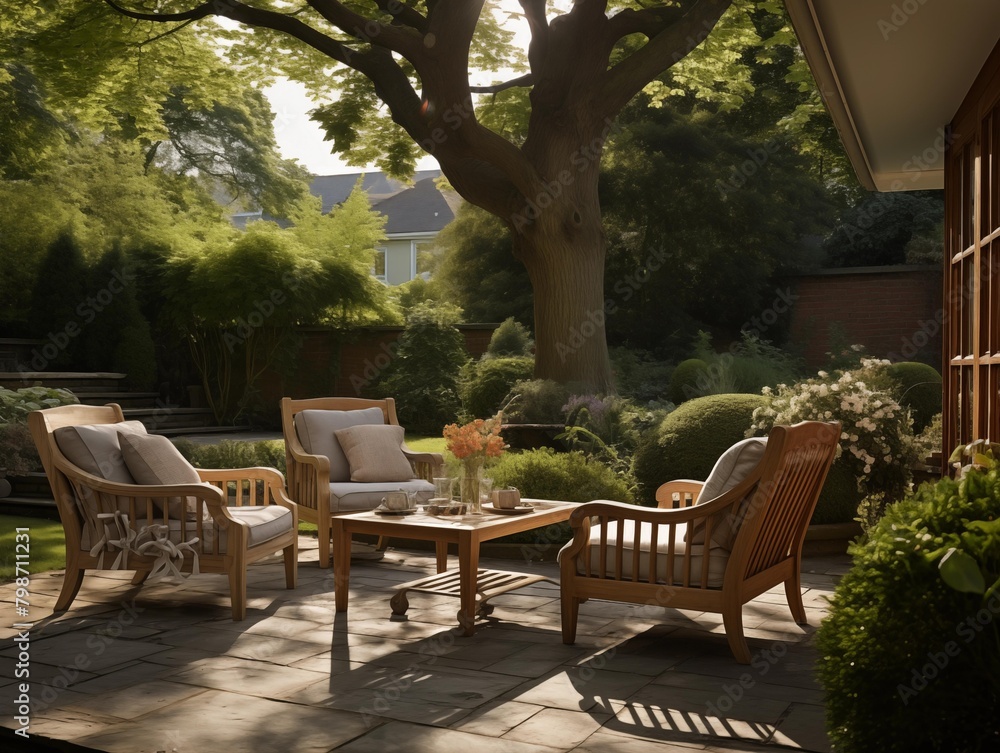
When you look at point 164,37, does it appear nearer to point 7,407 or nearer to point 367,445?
point 7,407

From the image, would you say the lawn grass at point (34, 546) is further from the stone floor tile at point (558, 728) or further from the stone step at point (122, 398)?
the stone step at point (122, 398)

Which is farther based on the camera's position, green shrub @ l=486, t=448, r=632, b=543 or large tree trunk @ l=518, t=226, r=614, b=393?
large tree trunk @ l=518, t=226, r=614, b=393

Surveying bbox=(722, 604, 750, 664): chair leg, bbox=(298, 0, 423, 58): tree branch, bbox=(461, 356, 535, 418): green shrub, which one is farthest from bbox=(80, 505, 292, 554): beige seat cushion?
bbox=(461, 356, 535, 418): green shrub

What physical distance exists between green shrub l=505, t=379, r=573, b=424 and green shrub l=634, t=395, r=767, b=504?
268cm

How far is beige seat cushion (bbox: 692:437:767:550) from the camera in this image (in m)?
4.13

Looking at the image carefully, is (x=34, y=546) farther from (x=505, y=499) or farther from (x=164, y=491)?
(x=505, y=499)

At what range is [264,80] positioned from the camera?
13328mm

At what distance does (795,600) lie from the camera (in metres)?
4.80

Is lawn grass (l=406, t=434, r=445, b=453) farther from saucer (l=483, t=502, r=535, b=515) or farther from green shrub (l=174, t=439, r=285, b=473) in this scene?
saucer (l=483, t=502, r=535, b=515)

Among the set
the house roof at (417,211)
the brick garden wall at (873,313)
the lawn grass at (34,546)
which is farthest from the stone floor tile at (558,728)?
the house roof at (417,211)

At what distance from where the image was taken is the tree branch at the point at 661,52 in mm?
10398

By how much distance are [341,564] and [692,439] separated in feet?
10.6

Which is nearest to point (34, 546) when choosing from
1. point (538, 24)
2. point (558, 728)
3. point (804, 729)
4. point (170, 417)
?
point (558, 728)

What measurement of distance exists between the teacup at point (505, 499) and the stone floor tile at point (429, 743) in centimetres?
201
